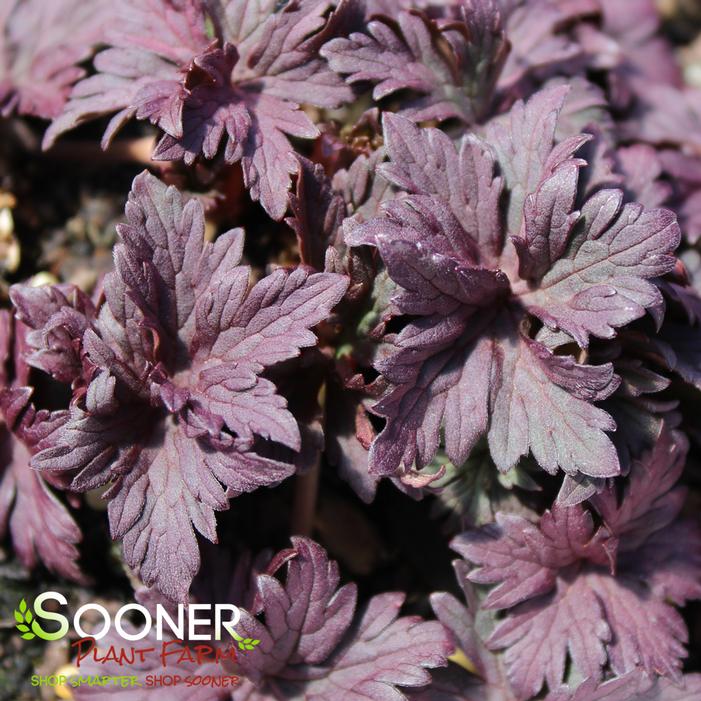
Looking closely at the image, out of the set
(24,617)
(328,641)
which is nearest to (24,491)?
(24,617)

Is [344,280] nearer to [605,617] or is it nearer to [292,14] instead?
[292,14]

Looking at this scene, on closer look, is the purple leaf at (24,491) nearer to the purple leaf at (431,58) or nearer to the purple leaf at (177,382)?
the purple leaf at (177,382)

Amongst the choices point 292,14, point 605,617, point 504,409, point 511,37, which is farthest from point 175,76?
point 605,617

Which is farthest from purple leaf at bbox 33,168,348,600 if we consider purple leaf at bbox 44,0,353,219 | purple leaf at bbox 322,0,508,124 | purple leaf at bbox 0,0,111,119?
purple leaf at bbox 0,0,111,119

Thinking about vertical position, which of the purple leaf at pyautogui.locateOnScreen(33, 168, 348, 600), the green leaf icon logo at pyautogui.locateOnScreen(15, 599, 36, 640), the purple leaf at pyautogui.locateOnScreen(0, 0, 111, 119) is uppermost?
the purple leaf at pyautogui.locateOnScreen(0, 0, 111, 119)

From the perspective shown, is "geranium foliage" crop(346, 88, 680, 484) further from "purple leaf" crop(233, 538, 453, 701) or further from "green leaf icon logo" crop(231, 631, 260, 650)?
"green leaf icon logo" crop(231, 631, 260, 650)

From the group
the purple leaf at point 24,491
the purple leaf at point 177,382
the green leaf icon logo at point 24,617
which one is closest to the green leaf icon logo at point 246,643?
the purple leaf at point 177,382

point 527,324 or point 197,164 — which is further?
point 197,164

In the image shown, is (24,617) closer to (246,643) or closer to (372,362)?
(246,643)
